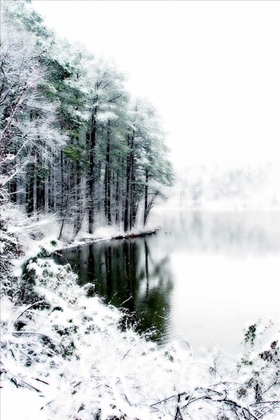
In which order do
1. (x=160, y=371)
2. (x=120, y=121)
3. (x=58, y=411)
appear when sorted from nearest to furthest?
(x=58, y=411), (x=160, y=371), (x=120, y=121)

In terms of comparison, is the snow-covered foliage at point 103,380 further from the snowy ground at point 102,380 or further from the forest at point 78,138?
the forest at point 78,138

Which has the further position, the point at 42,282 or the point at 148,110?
the point at 148,110

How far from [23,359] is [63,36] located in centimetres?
2116

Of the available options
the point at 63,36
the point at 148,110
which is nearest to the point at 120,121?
the point at 148,110

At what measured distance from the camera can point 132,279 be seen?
11672 mm

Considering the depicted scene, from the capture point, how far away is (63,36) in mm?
18922

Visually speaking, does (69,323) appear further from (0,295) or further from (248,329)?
(248,329)

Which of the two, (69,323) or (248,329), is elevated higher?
(69,323)

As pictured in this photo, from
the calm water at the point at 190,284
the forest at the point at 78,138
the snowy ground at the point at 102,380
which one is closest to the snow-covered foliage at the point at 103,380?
the snowy ground at the point at 102,380

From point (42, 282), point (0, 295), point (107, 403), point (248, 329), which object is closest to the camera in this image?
point (107, 403)

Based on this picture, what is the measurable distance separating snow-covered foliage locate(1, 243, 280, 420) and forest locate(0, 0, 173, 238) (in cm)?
861

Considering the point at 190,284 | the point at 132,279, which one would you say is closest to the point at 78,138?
the point at 132,279

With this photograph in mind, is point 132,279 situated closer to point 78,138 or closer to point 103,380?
point 103,380

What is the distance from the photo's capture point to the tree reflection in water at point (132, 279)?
7.95 meters
